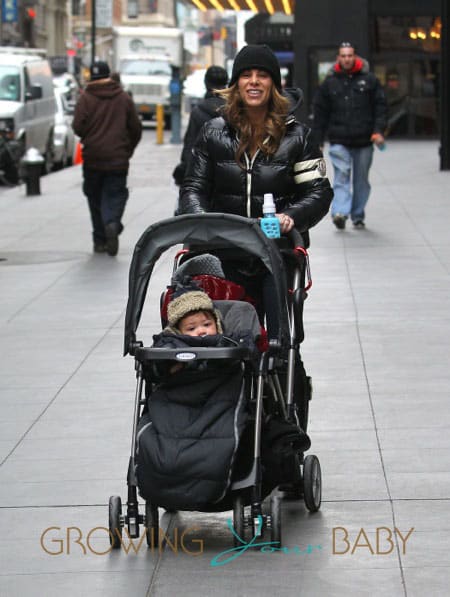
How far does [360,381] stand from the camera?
8133 millimetres

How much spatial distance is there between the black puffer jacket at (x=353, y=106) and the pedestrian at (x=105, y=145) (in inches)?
87.9

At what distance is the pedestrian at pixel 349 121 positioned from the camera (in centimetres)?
1539

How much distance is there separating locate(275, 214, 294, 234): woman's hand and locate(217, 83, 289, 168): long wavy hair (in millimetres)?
421

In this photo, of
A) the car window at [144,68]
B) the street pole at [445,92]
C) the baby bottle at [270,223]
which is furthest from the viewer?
the car window at [144,68]

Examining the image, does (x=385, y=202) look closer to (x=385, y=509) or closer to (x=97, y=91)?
(x=97, y=91)

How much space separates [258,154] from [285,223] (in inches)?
18.8

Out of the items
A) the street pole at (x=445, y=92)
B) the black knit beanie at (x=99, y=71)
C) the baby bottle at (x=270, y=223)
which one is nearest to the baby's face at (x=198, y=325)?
the baby bottle at (x=270, y=223)

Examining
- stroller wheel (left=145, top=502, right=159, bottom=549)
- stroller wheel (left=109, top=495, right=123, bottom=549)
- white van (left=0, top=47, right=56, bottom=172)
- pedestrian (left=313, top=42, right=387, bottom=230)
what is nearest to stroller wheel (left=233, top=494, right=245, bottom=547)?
stroller wheel (left=145, top=502, right=159, bottom=549)

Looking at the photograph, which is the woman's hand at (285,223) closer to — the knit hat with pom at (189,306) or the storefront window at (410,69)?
the knit hat with pom at (189,306)

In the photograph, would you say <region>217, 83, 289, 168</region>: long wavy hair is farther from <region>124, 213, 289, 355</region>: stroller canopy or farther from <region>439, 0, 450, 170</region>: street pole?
<region>439, 0, 450, 170</region>: street pole

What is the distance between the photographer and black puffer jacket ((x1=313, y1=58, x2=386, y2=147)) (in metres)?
15.4

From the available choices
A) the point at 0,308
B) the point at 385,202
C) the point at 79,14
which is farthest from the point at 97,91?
the point at 79,14

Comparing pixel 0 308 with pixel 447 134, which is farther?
pixel 447 134

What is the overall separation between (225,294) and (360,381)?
253cm
